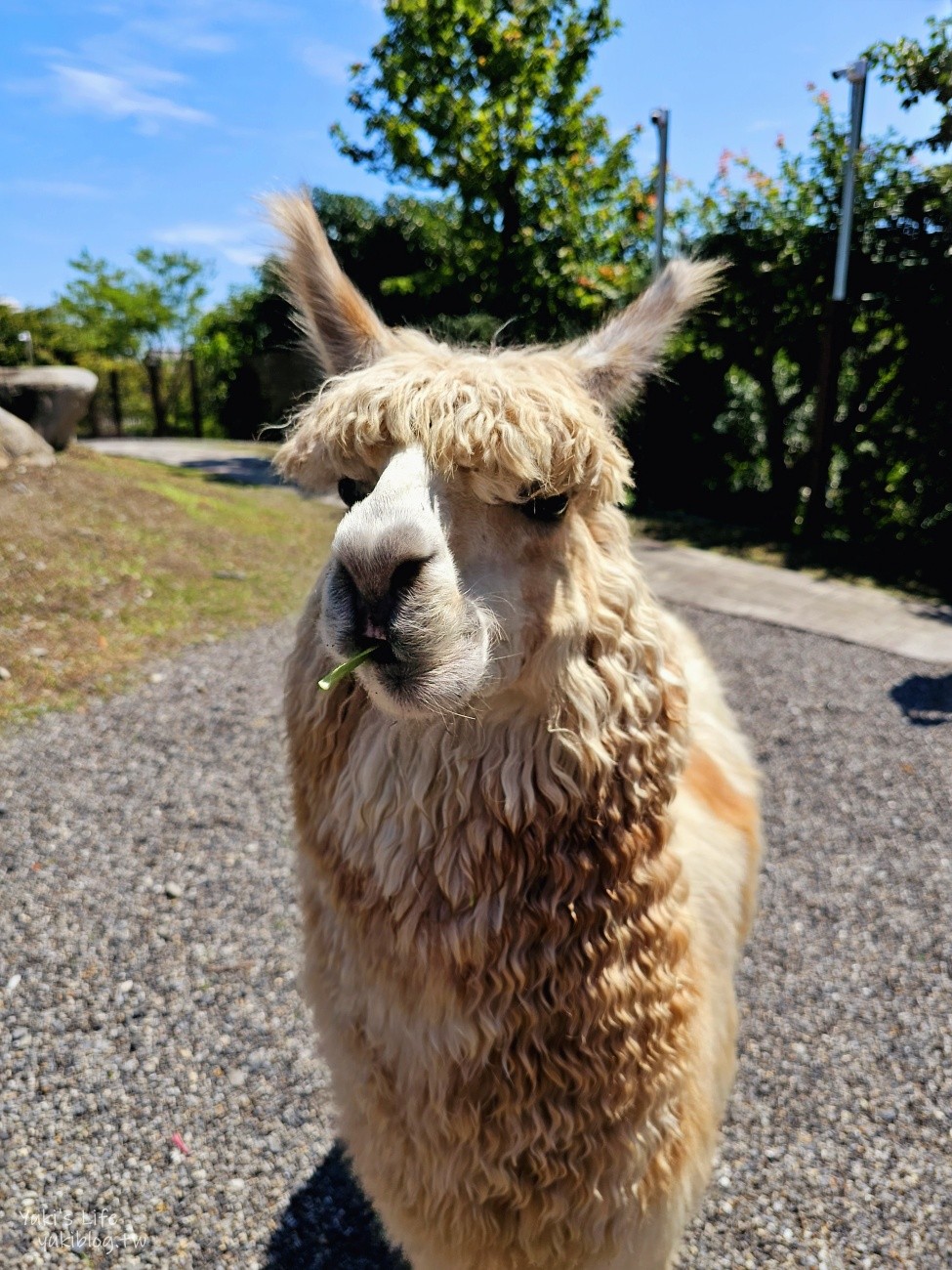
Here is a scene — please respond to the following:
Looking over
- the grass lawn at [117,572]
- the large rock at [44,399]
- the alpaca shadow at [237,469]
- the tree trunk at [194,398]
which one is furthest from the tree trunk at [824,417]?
the tree trunk at [194,398]

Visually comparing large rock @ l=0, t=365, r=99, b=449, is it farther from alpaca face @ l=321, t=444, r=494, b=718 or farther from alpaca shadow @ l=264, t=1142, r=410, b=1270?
alpaca face @ l=321, t=444, r=494, b=718

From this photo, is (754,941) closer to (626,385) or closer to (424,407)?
(626,385)

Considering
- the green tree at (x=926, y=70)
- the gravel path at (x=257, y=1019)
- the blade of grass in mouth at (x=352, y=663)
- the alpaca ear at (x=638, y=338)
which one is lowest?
the gravel path at (x=257, y=1019)

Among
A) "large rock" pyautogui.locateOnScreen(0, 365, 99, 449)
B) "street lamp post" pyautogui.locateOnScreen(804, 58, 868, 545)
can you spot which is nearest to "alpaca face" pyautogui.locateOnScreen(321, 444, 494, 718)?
"street lamp post" pyautogui.locateOnScreen(804, 58, 868, 545)

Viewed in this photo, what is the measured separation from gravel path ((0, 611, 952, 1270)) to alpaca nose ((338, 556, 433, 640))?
6.68ft

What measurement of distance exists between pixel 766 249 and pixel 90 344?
55.8 ft

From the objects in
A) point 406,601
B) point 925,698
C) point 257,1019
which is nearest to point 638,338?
point 406,601

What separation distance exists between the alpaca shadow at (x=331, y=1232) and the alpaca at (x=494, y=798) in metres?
0.77

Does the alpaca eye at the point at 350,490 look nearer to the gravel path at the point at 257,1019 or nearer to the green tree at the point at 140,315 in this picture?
the gravel path at the point at 257,1019

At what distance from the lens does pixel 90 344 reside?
21.2 meters

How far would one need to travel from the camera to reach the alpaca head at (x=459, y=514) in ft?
4.51

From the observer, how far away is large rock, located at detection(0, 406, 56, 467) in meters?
8.50

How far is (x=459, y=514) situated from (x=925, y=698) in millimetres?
5677

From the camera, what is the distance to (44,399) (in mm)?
9328
